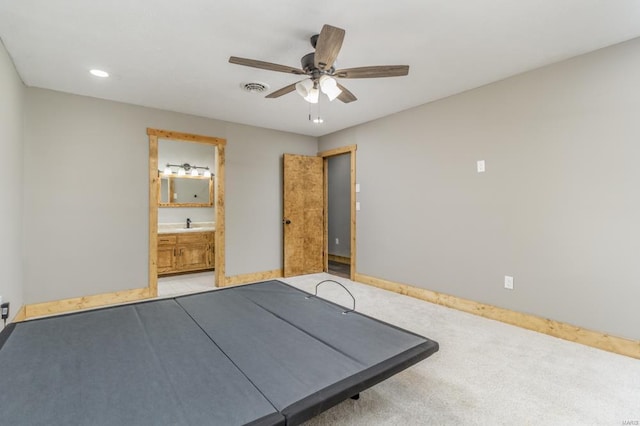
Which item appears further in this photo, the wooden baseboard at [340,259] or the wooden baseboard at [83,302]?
the wooden baseboard at [340,259]

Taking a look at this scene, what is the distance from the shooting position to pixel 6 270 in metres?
2.62

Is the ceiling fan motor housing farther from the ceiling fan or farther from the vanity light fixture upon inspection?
the vanity light fixture

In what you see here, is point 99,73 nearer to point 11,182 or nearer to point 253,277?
point 11,182

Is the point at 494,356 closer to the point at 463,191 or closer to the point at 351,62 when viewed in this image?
the point at 463,191

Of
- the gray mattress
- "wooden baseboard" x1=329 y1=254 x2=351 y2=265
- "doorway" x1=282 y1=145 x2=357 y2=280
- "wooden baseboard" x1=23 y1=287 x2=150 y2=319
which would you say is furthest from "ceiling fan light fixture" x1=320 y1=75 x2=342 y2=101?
"wooden baseboard" x1=329 y1=254 x2=351 y2=265

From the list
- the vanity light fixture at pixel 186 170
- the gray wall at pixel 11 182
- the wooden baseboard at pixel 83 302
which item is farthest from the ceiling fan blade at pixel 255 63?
the vanity light fixture at pixel 186 170

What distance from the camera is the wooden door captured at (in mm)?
5180

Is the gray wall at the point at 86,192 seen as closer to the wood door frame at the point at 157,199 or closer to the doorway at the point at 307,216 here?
the wood door frame at the point at 157,199

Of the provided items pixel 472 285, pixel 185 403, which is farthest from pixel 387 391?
pixel 472 285

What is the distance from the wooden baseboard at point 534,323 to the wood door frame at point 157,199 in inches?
103

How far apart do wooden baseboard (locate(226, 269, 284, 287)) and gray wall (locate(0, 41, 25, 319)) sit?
2318mm

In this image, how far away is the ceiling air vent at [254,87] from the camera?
10.6 feet

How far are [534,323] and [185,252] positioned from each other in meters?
5.05

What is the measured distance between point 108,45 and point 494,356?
4.08 meters
